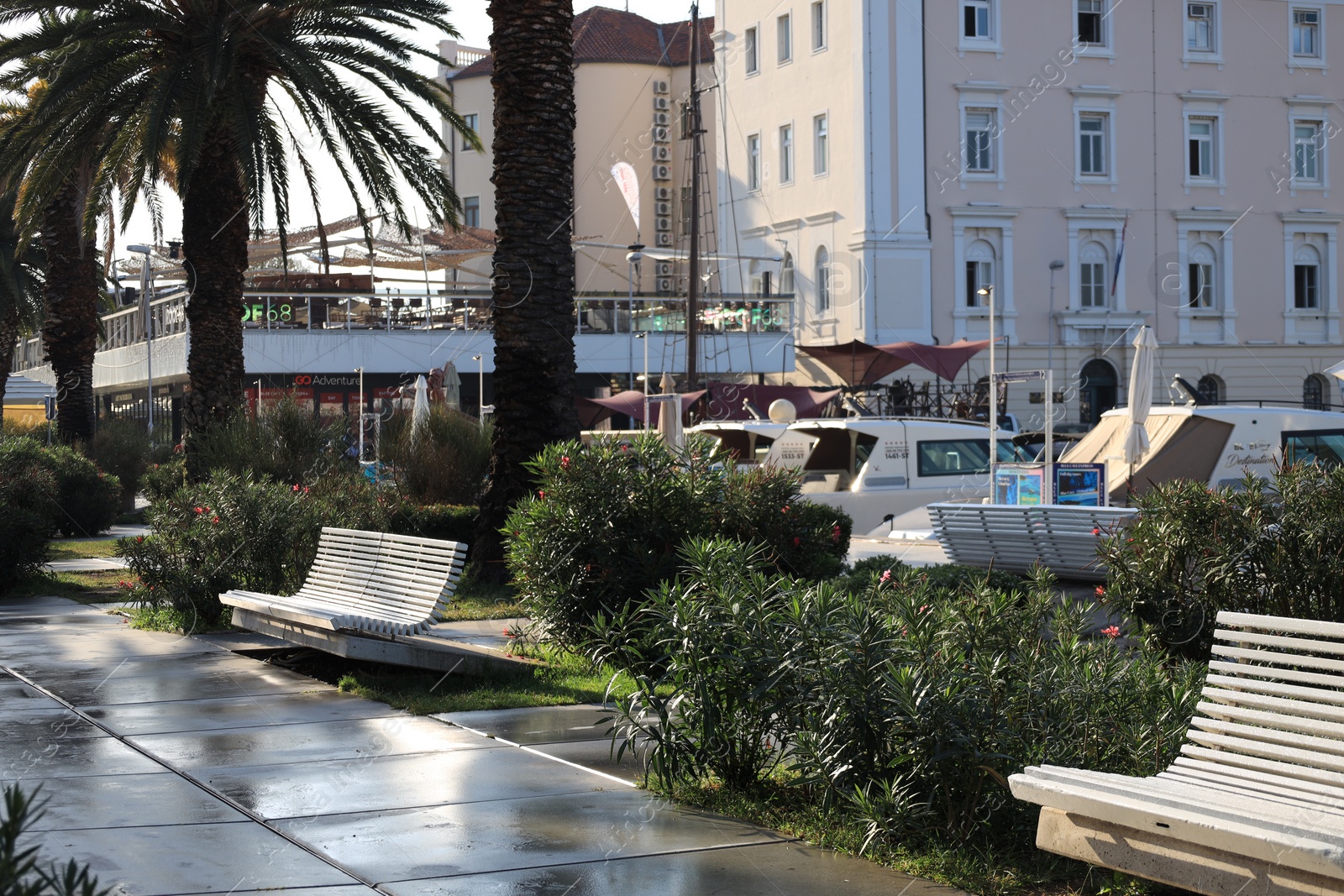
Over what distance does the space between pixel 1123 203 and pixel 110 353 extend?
3792 cm

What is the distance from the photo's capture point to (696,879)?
5383 millimetres

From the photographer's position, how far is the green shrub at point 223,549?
12.6m

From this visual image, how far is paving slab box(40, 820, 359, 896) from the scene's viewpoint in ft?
17.1

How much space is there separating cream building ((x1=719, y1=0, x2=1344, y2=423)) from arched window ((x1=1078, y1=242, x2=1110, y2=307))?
0.07 m

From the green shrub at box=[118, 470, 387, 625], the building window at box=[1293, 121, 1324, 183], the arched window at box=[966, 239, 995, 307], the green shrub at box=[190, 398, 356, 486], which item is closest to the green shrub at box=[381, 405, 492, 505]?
the green shrub at box=[190, 398, 356, 486]

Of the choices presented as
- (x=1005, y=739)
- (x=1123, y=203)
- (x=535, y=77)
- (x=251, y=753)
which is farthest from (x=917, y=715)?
(x=1123, y=203)

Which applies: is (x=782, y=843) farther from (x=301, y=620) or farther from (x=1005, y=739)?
(x=301, y=620)

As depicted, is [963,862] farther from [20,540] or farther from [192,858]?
[20,540]

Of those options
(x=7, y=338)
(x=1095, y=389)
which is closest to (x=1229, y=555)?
(x=7, y=338)

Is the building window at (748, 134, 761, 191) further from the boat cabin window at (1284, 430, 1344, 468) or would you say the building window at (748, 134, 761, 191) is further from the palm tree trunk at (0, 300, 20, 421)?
the boat cabin window at (1284, 430, 1344, 468)

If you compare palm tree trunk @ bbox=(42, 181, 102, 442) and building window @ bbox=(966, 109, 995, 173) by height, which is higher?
building window @ bbox=(966, 109, 995, 173)

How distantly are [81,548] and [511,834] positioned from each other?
59.4 ft

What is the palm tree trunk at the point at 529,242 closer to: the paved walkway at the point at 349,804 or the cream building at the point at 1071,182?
the paved walkway at the point at 349,804

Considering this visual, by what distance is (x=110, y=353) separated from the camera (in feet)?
187
